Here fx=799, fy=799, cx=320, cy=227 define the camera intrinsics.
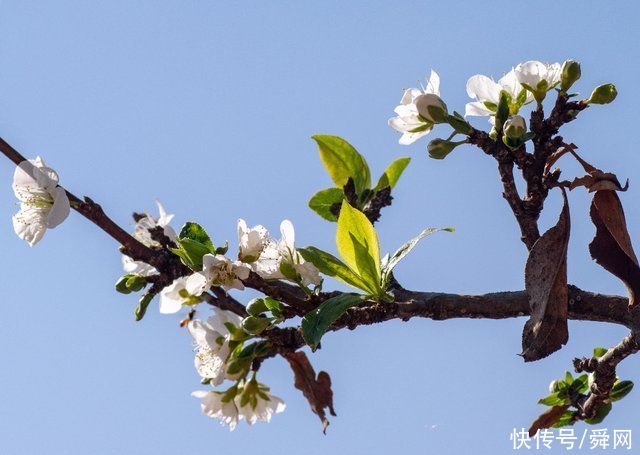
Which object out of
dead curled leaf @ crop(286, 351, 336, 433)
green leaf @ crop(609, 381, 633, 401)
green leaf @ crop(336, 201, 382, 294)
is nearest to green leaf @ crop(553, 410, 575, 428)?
green leaf @ crop(609, 381, 633, 401)

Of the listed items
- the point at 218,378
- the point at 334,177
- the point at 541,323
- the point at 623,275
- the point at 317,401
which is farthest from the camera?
the point at 334,177

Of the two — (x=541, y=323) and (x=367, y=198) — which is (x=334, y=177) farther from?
(x=541, y=323)

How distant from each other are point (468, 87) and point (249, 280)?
653 mm

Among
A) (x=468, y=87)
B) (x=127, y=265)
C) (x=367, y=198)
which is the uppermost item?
(x=468, y=87)

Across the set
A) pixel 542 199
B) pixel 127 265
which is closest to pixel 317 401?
pixel 127 265

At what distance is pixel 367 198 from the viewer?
202cm

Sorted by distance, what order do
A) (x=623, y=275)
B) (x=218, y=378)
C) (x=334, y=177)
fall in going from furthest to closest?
(x=334, y=177) → (x=218, y=378) → (x=623, y=275)

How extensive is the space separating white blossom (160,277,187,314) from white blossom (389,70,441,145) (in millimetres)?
625

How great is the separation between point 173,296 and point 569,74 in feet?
3.22

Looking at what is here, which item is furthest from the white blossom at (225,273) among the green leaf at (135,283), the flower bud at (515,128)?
the flower bud at (515,128)

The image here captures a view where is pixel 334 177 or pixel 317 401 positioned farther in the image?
pixel 334 177

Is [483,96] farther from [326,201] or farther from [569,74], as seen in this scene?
[326,201]

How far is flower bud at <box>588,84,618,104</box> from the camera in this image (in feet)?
5.63

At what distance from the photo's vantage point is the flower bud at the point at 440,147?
1.75 m
